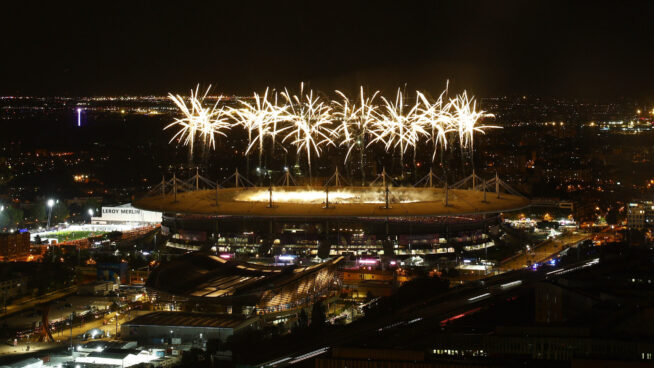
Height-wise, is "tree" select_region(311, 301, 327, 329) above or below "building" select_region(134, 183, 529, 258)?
below

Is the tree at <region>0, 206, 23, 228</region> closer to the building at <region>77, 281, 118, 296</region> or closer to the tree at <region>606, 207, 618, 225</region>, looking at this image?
the building at <region>77, 281, 118, 296</region>

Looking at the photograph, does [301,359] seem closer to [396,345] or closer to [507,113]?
[396,345]

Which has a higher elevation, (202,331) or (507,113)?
(507,113)

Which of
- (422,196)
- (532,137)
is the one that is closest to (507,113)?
(532,137)

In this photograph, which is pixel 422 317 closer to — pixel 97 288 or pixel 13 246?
pixel 97 288

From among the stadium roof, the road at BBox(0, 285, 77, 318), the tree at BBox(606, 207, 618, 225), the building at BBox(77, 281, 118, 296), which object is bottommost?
the road at BBox(0, 285, 77, 318)

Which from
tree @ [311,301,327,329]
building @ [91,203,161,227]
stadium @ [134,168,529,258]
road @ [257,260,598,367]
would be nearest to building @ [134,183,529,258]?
stadium @ [134,168,529,258]

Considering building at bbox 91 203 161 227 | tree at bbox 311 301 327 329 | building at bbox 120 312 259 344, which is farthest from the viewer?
building at bbox 91 203 161 227

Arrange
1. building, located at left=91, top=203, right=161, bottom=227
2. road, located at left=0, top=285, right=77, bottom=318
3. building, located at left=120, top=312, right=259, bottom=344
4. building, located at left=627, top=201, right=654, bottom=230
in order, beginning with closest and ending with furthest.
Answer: building, located at left=120, top=312, right=259, bottom=344 → road, located at left=0, top=285, right=77, bottom=318 → building, located at left=627, top=201, right=654, bottom=230 → building, located at left=91, top=203, right=161, bottom=227
